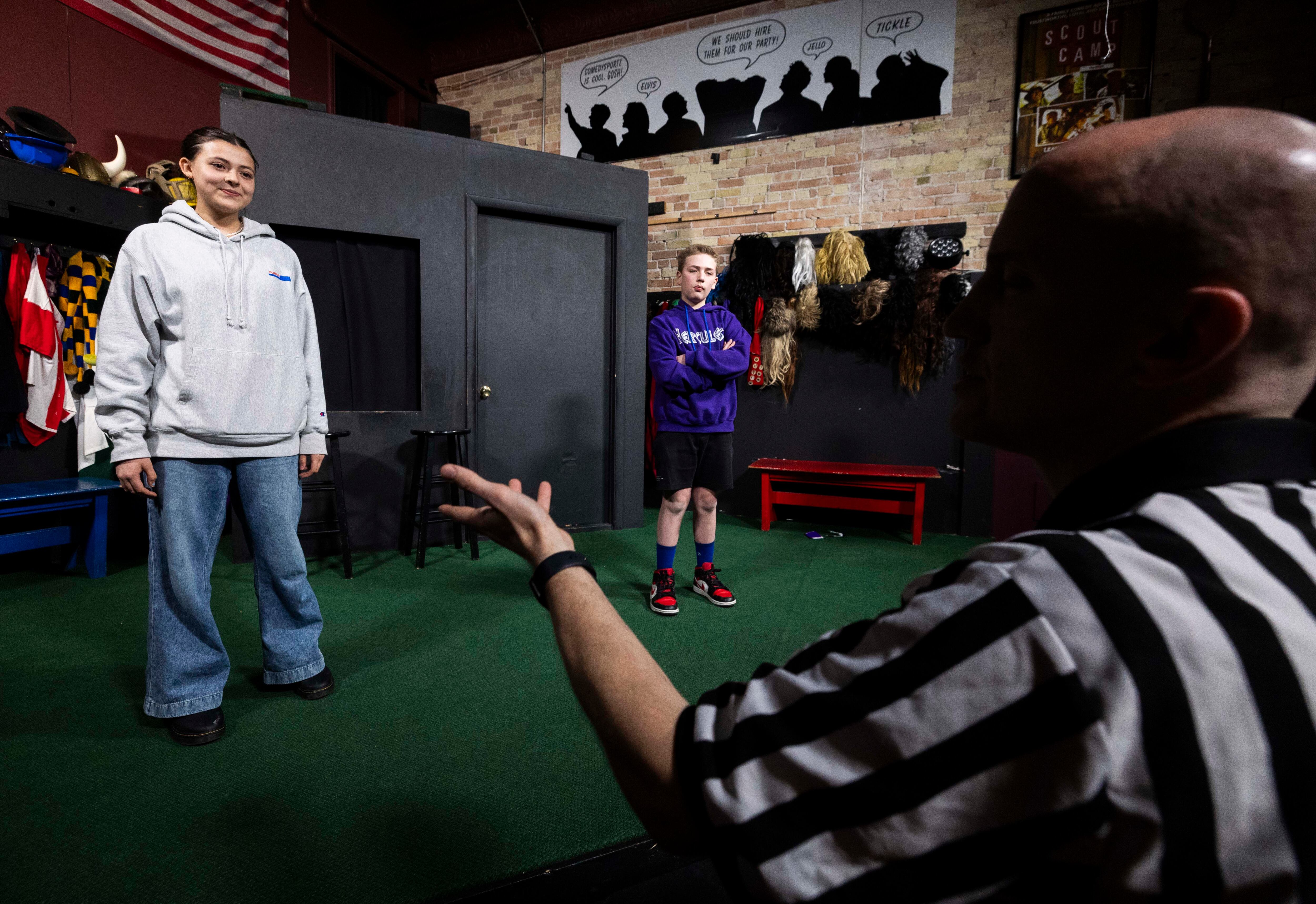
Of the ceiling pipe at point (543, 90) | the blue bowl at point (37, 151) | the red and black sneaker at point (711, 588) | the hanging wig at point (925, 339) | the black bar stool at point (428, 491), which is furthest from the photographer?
the ceiling pipe at point (543, 90)

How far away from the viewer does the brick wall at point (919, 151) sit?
416cm

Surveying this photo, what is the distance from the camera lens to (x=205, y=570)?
186 centimetres

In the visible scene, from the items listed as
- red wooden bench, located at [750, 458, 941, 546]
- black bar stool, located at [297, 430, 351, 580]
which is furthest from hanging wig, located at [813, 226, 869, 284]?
black bar stool, located at [297, 430, 351, 580]

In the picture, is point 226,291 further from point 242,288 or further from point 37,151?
point 37,151

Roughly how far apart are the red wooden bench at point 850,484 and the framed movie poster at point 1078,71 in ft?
7.47

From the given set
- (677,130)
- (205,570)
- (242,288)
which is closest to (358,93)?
(677,130)

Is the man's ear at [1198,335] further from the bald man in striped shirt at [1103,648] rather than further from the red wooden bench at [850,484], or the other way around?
the red wooden bench at [850,484]

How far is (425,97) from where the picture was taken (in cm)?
661

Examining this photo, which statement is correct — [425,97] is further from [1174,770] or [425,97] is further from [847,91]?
[1174,770]

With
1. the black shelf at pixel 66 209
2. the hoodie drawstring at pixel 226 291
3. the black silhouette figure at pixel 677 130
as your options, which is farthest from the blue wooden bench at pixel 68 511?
the black silhouette figure at pixel 677 130

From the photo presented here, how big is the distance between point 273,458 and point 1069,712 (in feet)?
6.95

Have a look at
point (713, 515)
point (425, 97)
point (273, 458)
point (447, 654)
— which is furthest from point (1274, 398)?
point (425, 97)

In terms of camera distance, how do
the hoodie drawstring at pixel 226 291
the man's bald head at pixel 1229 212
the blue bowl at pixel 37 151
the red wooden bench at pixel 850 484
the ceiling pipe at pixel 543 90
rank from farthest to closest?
the ceiling pipe at pixel 543 90
the red wooden bench at pixel 850 484
the blue bowl at pixel 37 151
the hoodie drawstring at pixel 226 291
the man's bald head at pixel 1229 212

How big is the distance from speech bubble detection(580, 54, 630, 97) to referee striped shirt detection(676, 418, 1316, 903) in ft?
20.4
